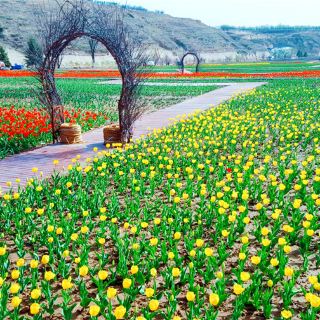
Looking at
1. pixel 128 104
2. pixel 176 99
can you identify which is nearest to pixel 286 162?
pixel 128 104

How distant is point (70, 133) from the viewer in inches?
388

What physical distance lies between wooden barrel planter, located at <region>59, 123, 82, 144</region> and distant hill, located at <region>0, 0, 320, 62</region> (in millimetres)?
65953

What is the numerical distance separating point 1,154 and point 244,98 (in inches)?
427

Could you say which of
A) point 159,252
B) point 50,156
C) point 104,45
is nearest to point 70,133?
point 50,156

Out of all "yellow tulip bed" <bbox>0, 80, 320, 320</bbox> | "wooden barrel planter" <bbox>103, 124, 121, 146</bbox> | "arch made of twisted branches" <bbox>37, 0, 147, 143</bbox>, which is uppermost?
"arch made of twisted branches" <bbox>37, 0, 147, 143</bbox>

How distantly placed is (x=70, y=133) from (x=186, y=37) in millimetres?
122707

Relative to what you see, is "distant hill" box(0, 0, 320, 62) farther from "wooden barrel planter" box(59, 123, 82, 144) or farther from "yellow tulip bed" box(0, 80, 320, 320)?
"yellow tulip bed" box(0, 80, 320, 320)

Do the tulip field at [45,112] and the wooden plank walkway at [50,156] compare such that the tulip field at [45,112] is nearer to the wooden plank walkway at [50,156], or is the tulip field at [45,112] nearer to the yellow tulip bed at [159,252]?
the wooden plank walkway at [50,156]

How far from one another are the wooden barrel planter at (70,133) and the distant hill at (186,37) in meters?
66.0

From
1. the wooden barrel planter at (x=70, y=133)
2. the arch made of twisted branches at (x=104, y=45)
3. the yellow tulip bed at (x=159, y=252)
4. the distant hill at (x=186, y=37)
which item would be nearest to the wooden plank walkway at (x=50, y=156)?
the wooden barrel planter at (x=70, y=133)

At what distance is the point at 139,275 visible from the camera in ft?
12.2

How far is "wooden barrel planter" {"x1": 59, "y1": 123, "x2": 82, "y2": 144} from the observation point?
984 centimetres

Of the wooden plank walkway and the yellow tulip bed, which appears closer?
the yellow tulip bed

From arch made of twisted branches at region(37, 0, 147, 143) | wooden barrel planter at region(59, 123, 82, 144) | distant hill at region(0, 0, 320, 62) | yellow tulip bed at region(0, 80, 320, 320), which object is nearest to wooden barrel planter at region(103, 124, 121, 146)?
arch made of twisted branches at region(37, 0, 147, 143)
